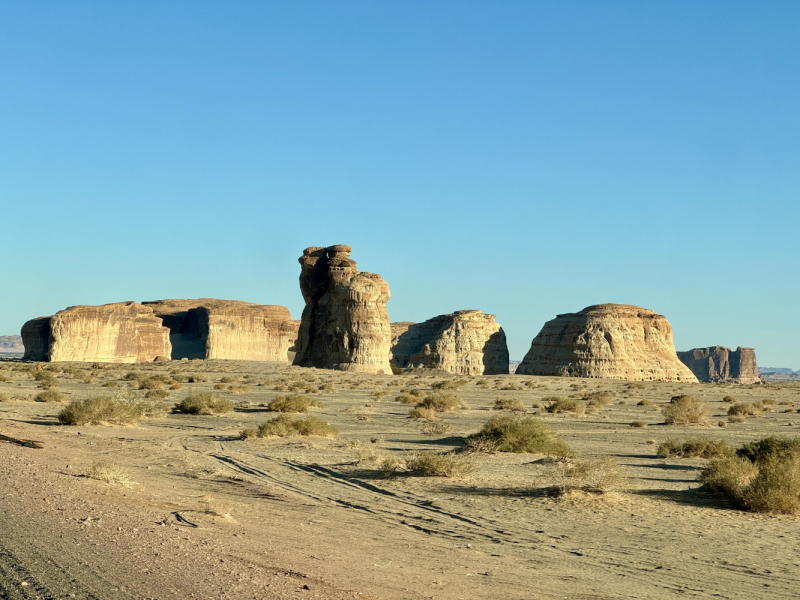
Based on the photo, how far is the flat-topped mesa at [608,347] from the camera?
71.8m

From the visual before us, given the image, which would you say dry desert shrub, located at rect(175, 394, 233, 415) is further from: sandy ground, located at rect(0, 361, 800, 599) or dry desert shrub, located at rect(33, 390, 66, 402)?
sandy ground, located at rect(0, 361, 800, 599)

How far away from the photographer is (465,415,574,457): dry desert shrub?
51.9 feet

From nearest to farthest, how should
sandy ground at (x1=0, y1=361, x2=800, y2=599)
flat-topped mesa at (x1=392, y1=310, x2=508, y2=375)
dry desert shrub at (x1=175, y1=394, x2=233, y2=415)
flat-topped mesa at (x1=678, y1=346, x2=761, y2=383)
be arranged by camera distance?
sandy ground at (x1=0, y1=361, x2=800, y2=599) → dry desert shrub at (x1=175, y1=394, x2=233, y2=415) → flat-topped mesa at (x1=392, y1=310, x2=508, y2=375) → flat-topped mesa at (x1=678, y1=346, x2=761, y2=383)

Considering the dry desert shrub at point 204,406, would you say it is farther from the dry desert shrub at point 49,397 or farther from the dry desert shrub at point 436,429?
the dry desert shrub at point 436,429

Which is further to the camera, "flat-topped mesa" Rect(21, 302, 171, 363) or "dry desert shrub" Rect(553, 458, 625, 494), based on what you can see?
"flat-topped mesa" Rect(21, 302, 171, 363)

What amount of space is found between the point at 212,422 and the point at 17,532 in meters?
15.7

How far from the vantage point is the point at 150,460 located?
1430 cm

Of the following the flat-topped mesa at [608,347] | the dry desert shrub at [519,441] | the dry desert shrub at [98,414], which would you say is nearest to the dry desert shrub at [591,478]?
the dry desert shrub at [519,441]

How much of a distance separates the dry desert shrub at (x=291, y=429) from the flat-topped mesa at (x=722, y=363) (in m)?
176

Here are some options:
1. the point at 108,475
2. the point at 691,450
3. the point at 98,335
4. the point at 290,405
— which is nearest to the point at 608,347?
the point at 290,405

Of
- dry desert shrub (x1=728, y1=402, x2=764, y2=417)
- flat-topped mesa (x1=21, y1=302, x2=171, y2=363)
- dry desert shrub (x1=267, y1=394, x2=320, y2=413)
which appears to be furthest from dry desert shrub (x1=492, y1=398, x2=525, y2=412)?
flat-topped mesa (x1=21, y1=302, x2=171, y2=363)

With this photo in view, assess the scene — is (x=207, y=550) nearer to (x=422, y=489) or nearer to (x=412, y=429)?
(x=422, y=489)

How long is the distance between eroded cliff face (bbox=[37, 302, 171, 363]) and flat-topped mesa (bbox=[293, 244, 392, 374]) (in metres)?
28.7

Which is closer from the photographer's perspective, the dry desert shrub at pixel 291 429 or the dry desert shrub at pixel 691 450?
the dry desert shrub at pixel 691 450
